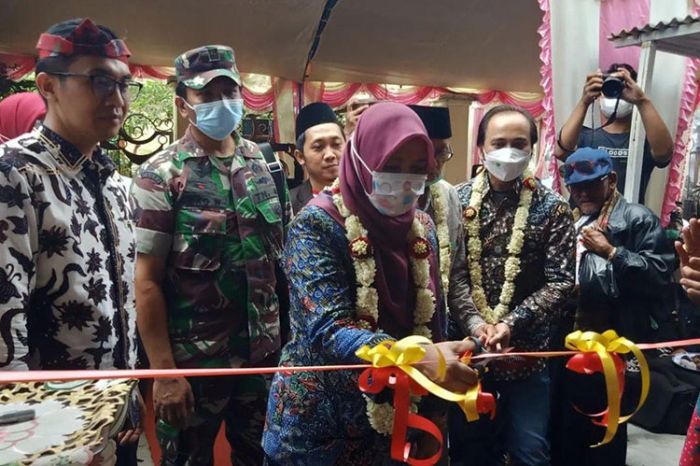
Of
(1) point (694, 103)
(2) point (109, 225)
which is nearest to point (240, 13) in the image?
(1) point (694, 103)

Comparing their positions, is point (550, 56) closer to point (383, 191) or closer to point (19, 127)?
point (383, 191)

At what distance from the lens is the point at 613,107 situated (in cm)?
389

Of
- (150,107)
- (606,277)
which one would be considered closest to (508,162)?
(606,277)

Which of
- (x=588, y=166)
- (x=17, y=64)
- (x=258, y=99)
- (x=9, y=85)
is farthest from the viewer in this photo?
(x=258, y=99)

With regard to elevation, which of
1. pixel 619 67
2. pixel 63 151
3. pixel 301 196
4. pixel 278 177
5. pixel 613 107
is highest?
pixel 619 67

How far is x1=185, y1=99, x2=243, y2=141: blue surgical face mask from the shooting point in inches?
98.0

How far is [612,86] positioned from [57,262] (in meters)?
3.24

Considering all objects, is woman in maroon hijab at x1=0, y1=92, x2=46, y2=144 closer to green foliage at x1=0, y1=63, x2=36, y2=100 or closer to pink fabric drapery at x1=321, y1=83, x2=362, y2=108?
green foliage at x1=0, y1=63, x2=36, y2=100

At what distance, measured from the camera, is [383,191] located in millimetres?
1805

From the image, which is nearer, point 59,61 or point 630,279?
point 59,61

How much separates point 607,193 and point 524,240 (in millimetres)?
867

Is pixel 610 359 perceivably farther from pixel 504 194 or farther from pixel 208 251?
pixel 208 251

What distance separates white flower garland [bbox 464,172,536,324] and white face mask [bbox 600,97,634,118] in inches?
61.3

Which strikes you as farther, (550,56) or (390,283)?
(550,56)
